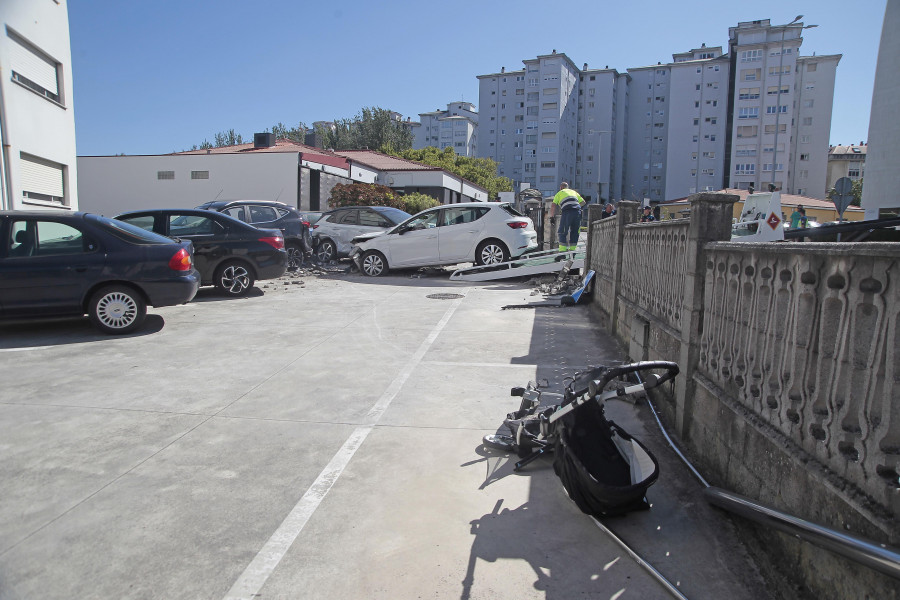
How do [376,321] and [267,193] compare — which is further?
[267,193]

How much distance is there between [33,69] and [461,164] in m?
48.8

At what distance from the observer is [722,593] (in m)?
2.66

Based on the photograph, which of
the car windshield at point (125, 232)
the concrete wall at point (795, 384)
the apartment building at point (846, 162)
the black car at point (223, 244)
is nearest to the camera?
the concrete wall at point (795, 384)

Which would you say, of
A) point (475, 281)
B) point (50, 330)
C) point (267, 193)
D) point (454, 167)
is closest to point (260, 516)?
point (50, 330)

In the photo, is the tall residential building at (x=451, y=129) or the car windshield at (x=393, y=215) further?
the tall residential building at (x=451, y=129)

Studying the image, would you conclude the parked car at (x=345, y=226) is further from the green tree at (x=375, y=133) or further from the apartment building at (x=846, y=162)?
the apartment building at (x=846, y=162)

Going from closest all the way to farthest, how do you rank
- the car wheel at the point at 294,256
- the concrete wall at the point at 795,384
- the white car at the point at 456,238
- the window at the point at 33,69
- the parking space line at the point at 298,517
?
the concrete wall at the point at 795,384 → the parking space line at the point at 298,517 → the window at the point at 33,69 → the white car at the point at 456,238 → the car wheel at the point at 294,256

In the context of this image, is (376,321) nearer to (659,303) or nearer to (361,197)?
(659,303)

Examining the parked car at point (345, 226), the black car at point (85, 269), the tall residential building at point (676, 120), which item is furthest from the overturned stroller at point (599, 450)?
the tall residential building at point (676, 120)

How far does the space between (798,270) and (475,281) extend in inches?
430

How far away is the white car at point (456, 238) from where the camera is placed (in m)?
13.8

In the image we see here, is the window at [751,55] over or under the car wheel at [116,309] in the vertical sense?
over

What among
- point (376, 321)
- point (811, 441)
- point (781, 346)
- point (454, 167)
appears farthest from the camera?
point (454, 167)

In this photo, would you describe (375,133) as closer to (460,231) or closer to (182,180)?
(182,180)
